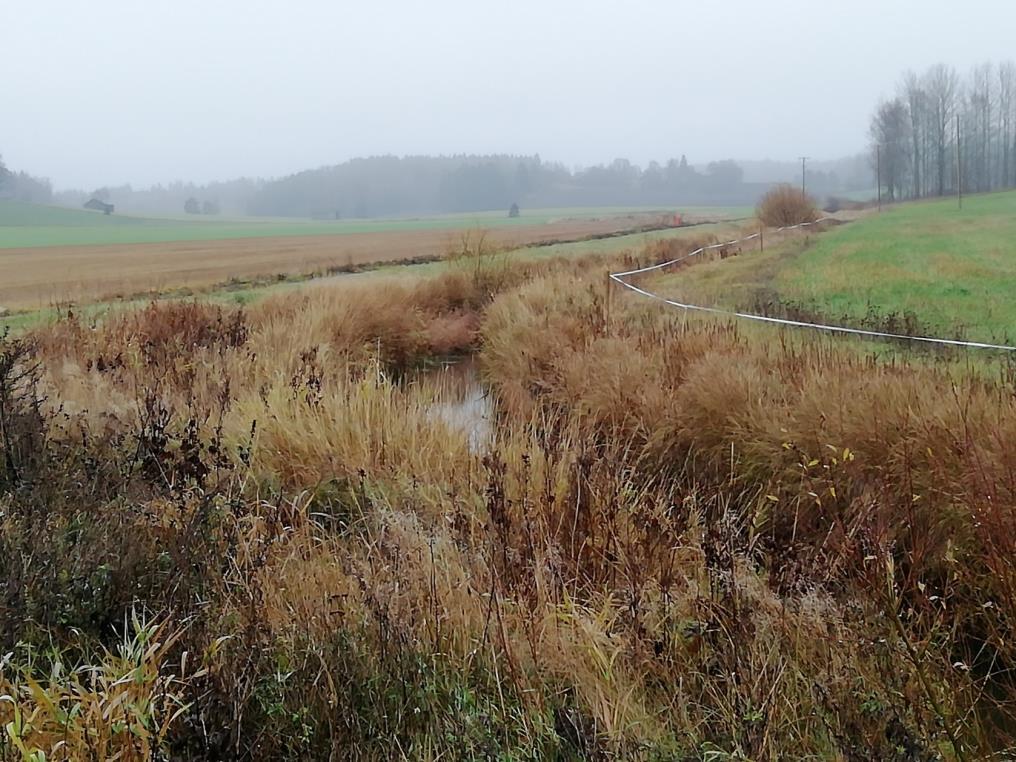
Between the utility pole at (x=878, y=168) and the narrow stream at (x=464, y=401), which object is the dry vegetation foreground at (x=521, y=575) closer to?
A: the narrow stream at (x=464, y=401)

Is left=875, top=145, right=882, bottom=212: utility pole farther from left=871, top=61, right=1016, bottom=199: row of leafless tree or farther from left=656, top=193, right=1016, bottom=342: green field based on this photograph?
left=656, top=193, right=1016, bottom=342: green field

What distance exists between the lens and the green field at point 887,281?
9.75m

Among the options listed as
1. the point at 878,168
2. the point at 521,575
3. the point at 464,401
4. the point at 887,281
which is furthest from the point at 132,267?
the point at 878,168

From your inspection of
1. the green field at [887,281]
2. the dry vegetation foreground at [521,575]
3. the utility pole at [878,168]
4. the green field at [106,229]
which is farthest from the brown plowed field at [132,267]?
the utility pole at [878,168]

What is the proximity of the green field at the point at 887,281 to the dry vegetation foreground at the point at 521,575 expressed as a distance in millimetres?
3462

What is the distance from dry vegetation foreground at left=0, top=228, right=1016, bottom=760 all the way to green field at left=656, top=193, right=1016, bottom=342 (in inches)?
136

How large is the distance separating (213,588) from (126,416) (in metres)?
3.40

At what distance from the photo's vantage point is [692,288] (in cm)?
1512

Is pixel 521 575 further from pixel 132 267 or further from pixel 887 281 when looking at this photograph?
pixel 132 267

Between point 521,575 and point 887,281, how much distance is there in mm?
12594

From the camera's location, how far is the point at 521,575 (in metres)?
3.78

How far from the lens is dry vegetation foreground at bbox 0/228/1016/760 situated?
2.70 m

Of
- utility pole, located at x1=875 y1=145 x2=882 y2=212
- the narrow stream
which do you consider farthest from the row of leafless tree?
the narrow stream

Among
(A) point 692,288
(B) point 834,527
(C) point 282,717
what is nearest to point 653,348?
(B) point 834,527
